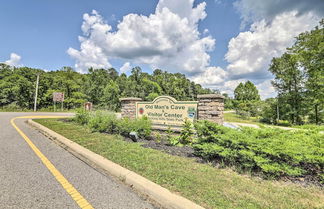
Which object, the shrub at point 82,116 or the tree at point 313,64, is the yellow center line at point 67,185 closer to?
the shrub at point 82,116

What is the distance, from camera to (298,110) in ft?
59.4

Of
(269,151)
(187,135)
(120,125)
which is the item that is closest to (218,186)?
(269,151)

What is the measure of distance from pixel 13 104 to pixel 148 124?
39.4 m

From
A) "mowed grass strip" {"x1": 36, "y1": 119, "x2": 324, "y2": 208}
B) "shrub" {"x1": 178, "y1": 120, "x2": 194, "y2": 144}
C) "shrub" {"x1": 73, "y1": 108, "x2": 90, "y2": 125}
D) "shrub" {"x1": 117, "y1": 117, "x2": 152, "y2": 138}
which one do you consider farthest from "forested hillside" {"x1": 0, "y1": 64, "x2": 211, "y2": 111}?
"mowed grass strip" {"x1": 36, "y1": 119, "x2": 324, "y2": 208}

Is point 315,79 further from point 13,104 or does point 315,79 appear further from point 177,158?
point 13,104

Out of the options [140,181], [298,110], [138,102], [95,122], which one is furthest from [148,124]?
[298,110]

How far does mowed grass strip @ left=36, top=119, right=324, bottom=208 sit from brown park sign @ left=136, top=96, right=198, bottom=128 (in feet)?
7.30

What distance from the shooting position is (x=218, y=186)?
8.14ft

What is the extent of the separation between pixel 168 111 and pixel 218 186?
3941 mm

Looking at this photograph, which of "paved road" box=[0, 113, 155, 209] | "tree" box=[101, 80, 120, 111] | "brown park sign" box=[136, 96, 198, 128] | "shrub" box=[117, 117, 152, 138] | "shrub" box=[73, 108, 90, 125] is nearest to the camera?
"paved road" box=[0, 113, 155, 209]

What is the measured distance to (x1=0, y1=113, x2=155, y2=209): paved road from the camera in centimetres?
216

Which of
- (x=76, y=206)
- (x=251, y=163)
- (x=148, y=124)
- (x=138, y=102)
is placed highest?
(x=138, y=102)

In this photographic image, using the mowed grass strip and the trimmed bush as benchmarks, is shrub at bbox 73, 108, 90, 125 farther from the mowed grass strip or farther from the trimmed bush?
the mowed grass strip

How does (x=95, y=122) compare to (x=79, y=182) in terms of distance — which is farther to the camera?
(x=95, y=122)
